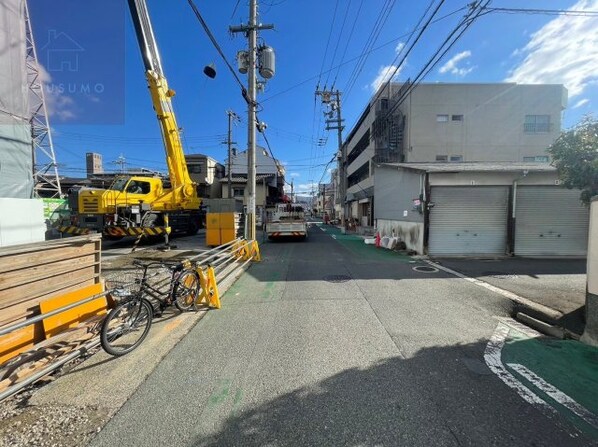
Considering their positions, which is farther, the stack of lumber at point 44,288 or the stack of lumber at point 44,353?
the stack of lumber at point 44,288

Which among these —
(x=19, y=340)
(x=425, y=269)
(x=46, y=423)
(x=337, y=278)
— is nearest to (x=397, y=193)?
(x=425, y=269)

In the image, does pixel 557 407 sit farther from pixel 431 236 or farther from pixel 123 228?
pixel 123 228

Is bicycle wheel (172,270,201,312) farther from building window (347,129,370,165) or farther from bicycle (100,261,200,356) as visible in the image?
building window (347,129,370,165)

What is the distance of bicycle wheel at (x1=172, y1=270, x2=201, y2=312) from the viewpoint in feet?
16.5

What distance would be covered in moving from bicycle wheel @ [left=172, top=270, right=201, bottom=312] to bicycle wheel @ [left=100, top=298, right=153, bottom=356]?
0.85m

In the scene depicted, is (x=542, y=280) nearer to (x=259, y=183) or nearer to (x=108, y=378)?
(x=108, y=378)

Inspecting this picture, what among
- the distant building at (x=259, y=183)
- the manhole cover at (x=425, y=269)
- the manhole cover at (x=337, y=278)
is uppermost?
the distant building at (x=259, y=183)

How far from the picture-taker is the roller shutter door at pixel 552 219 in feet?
36.3

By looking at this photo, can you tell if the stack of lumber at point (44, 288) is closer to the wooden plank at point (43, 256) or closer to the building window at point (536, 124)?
the wooden plank at point (43, 256)

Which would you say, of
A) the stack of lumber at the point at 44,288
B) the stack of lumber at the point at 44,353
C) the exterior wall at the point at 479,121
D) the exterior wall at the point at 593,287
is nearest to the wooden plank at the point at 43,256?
the stack of lumber at the point at 44,288

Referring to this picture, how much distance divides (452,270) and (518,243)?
440 cm

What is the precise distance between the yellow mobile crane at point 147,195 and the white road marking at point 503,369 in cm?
1287

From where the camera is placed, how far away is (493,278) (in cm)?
788

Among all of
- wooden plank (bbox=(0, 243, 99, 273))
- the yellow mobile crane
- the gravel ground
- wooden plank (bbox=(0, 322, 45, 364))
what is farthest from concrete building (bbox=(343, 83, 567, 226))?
the gravel ground
